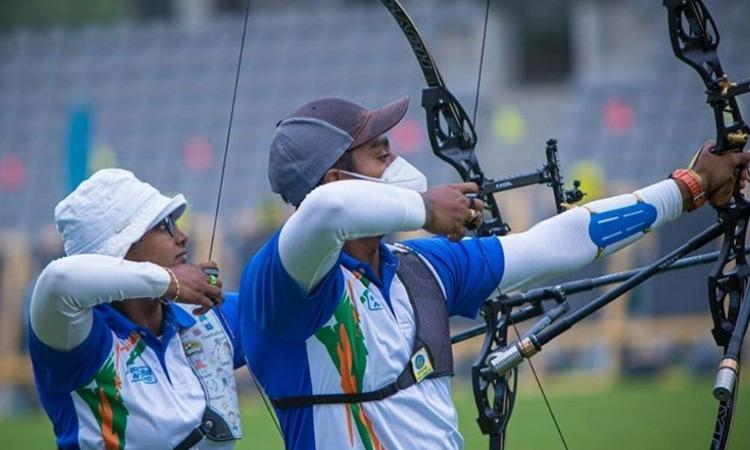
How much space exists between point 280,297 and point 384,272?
38 centimetres

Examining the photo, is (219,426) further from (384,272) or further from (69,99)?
(69,99)

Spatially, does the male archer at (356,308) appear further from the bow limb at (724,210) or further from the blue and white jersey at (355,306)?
the bow limb at (724,210)

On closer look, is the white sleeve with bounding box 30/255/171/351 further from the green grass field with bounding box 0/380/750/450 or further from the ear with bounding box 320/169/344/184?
the green grass field with bounding box 0/380/750/450

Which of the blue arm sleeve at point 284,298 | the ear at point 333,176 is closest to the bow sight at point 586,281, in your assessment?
the ear at point 333,176

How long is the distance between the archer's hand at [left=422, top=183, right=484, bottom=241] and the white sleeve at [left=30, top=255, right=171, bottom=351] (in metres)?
0.80

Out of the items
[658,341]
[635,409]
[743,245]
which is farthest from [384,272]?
[658,341]

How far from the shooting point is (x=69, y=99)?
20.2m

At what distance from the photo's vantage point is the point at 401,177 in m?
3.69

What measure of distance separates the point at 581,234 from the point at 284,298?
97 cm

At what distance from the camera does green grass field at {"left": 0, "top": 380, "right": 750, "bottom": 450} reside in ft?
30.3

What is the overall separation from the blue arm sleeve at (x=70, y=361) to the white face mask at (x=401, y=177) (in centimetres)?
80

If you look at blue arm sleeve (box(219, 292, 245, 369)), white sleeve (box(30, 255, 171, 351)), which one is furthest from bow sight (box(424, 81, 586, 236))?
white sleeve (box(30, 255, 171, 351))

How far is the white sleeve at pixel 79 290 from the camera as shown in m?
3.68

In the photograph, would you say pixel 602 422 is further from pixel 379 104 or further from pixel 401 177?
pixel 379 104
